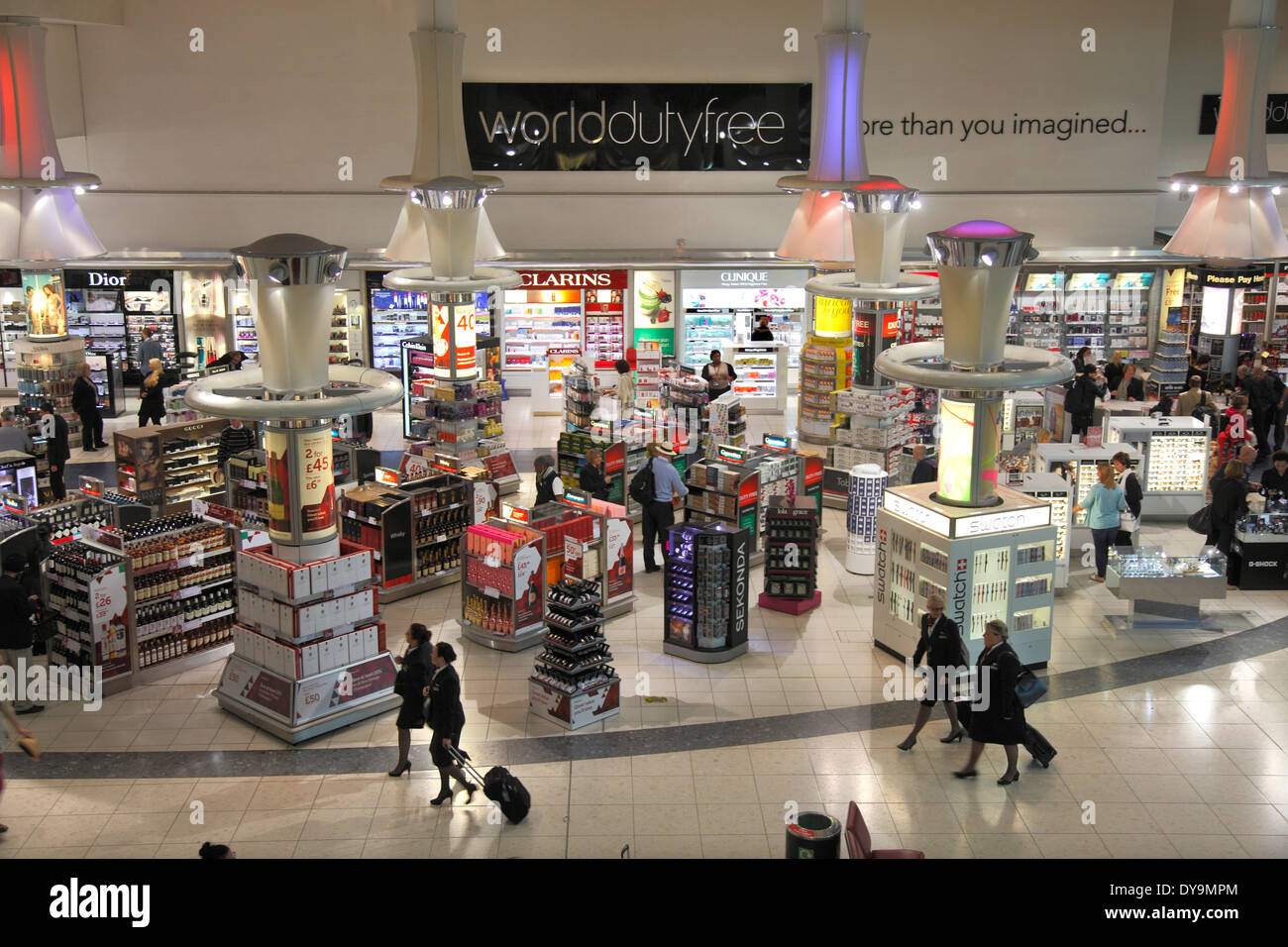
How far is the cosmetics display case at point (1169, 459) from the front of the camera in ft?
49.6

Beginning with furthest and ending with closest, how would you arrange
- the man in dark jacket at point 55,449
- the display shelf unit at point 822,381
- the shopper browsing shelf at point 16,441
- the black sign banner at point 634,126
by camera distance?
the black sign banner at point 634,126 → the display shelf unit at point 822,381 → the man in dark jacket at point 55,449 → the shopper browsing shelf at point 16,441

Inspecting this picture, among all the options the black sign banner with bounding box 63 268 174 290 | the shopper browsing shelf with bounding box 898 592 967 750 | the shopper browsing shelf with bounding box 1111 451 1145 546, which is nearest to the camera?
the shopper browsing shelf with bounding box 898 592 967 750

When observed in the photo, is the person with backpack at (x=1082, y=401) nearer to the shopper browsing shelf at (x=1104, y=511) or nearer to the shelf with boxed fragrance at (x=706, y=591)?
the shopper browsing shelf at (x=1104, y=511)

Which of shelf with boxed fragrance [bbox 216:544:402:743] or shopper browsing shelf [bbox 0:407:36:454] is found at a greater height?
shopper browsing shelf [bbox 0:407:36:454]

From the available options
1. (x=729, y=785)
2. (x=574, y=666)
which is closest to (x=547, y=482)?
(x=574, y=666)

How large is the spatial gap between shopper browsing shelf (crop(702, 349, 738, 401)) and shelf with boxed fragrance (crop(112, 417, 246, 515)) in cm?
665

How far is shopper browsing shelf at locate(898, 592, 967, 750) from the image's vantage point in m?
9.42

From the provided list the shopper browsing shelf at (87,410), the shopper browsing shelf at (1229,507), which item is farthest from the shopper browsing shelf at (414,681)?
the shopper browsing shelf at (87,410)

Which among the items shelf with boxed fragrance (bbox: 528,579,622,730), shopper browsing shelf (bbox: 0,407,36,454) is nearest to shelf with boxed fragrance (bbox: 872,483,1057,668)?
shelf with boxed fragrance (bbox: 528,579,622,730)

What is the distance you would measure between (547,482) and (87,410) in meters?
8.17

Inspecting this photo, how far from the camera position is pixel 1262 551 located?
13156mm

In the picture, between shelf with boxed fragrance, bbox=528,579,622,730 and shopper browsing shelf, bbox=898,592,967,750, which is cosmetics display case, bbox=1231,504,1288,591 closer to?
shopper browsing shelf, bbox=898,592,967,750

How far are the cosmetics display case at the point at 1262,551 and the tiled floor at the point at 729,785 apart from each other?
5.52 ft

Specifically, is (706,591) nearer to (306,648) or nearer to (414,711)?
(414,711)
